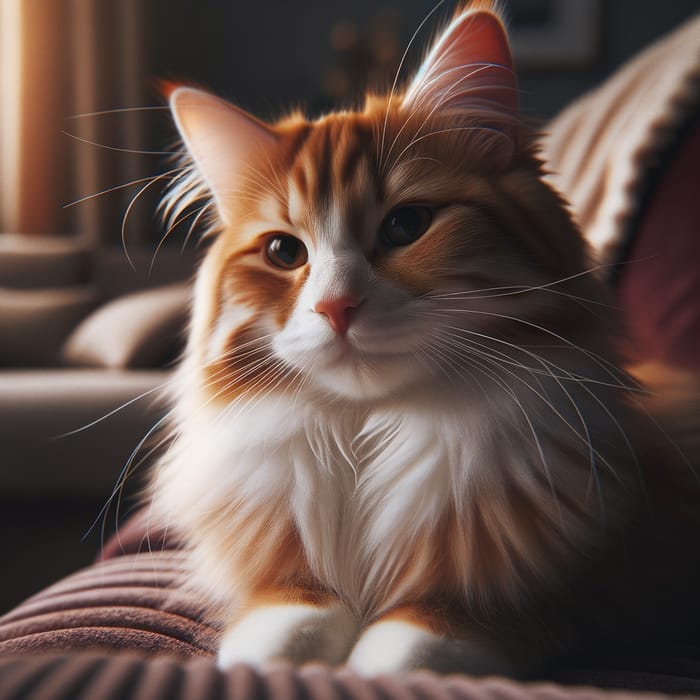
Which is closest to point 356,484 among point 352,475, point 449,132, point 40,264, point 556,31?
point 352,475

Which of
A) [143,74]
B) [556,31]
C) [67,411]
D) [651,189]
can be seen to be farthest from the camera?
[143,74]

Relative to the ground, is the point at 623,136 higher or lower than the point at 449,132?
higher

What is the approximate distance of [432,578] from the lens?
56 cm

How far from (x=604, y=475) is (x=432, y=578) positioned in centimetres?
17

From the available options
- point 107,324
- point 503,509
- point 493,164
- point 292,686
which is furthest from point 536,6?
point 292,686

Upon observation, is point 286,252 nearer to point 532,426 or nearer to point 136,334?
point 532,426

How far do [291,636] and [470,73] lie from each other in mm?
517

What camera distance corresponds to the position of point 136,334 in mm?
1997

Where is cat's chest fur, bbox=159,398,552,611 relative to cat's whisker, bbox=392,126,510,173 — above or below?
below

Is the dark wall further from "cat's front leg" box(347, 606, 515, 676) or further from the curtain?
"cat's front leg" box(347, 606, 515, 676)

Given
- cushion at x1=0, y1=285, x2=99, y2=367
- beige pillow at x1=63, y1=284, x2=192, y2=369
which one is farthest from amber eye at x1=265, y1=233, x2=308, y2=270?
cushion at x1=0, y1=285, x2=99, y2=367

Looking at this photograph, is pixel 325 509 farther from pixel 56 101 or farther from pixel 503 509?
A: pixel 56 101

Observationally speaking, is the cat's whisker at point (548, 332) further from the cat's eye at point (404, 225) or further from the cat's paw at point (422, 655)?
the cat's paw at point (422, 655)

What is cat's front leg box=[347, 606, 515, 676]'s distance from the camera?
1.59ft
